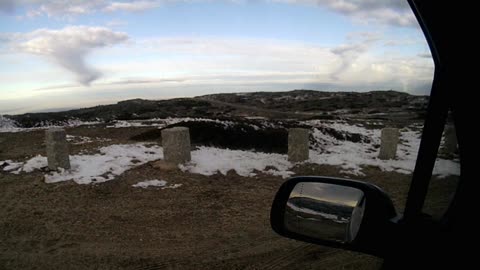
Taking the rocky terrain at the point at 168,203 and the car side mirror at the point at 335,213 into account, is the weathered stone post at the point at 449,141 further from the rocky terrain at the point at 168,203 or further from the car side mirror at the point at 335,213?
the car side mirror at the point at 335,213

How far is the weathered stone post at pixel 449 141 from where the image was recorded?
1049 mm

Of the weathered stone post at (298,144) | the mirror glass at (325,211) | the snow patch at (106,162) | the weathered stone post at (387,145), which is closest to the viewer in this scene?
the mirror glass at (325,211)

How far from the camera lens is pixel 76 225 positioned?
20.3 feet

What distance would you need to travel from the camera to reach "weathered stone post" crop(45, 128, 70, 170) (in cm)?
874

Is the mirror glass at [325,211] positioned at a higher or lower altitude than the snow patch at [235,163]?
higher

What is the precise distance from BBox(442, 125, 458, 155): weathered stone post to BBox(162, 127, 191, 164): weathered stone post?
8.57 metres

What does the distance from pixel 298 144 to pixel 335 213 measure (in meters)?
9.27

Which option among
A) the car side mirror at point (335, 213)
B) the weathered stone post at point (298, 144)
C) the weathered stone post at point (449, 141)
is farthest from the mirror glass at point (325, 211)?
the weathered stone post at point (298, 144)

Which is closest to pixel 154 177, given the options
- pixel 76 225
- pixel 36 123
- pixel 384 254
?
pixel 76 225

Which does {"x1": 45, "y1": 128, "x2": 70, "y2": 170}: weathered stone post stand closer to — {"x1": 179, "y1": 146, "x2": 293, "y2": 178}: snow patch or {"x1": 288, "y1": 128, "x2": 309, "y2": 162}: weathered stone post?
{"x1": 179, "y1": 146, "x2": 293, "y2": 178}: snow patch

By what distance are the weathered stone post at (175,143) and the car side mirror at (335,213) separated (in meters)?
7.88

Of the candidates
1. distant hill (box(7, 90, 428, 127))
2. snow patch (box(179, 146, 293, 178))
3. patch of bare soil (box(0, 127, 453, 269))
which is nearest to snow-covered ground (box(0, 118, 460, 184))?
snow patch (box(179, 146, 293, 178))

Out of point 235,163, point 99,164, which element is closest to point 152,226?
point 99,164

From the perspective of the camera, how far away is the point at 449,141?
1089mm
